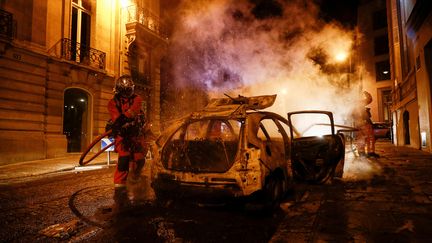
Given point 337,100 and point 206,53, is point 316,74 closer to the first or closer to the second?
point 337,100

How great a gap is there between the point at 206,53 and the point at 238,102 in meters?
15.9

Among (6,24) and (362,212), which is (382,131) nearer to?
(362,212)

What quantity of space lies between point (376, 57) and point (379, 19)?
4552 mm

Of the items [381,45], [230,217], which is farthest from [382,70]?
[230,217]

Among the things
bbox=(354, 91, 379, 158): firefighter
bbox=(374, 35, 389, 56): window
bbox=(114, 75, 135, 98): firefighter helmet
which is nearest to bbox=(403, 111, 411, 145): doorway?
bbox=(354, 91, 379, 158): firefighter

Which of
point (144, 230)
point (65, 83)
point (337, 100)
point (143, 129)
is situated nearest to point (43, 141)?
point (65, 83)

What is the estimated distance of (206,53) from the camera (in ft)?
67.4

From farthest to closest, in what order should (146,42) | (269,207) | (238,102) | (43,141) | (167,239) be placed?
(146,42) → (43,141) → (238,102) → (269,207) → (167,239)

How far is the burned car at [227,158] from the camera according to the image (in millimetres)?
3797

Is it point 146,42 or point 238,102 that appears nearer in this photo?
point 238,102

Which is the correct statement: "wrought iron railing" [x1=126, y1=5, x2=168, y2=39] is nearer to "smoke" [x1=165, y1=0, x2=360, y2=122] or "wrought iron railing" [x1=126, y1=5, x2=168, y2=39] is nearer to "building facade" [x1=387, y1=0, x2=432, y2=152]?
"smoke" [x1=165, y1=0, x2=360, y2=122]

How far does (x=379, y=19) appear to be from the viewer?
3544 cm

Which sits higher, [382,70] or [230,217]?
[382,70]

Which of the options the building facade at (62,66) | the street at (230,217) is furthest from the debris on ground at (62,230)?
the building facade at (62,66)
